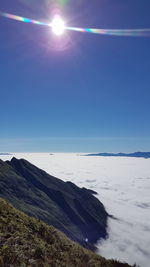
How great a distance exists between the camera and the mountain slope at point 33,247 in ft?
41.0

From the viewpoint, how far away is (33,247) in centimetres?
1443

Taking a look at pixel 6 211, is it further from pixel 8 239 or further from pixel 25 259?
pixel 25 259

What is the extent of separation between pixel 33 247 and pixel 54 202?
136 m

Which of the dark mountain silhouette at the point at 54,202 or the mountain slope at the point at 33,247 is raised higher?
the mountain slope at the point at 33,247

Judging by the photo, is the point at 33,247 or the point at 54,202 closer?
the point at 33,247

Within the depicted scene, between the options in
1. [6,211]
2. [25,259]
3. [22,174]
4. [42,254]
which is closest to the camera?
[25,259]

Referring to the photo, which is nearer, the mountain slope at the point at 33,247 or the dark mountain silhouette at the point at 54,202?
the mountain slope at the point at 33,247

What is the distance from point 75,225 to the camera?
126375mm

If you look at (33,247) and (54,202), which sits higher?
(33,247)

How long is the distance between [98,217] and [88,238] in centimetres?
3365

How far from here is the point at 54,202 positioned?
476 ft

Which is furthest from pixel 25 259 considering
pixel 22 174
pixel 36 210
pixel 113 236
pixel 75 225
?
pixel 22 174

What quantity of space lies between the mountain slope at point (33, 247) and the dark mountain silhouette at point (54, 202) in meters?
88.5

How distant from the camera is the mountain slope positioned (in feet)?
41.0
